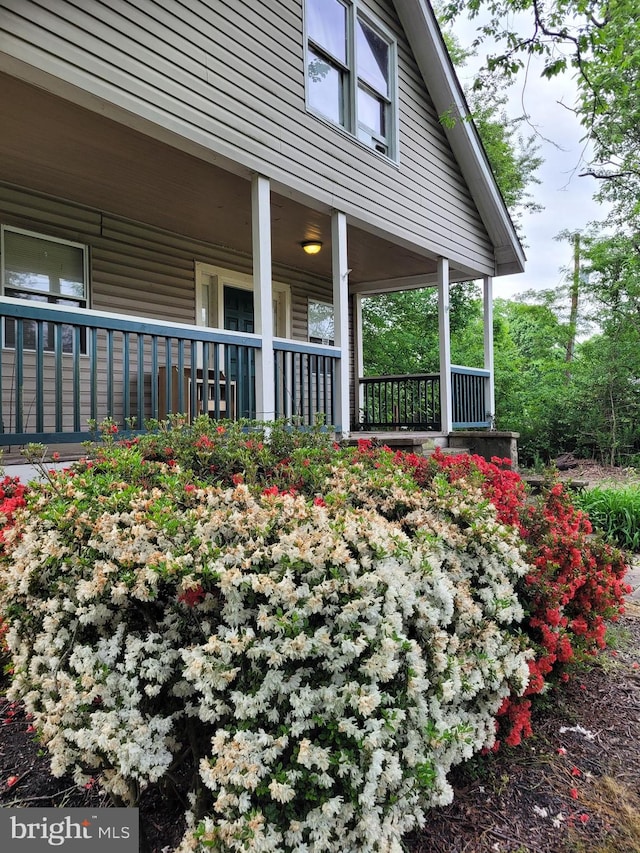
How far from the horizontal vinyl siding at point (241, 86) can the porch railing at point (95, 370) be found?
151 centimetres

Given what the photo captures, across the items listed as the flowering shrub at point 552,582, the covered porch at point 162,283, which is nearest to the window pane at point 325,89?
the covered porch at point 162,283

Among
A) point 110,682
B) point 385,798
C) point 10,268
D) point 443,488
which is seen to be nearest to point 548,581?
point 443,488

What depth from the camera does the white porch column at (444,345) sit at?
762 centimetres

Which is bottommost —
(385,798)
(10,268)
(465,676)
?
(385,798)

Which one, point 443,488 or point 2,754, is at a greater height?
point 443,488

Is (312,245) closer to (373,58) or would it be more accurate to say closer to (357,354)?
(373,58)

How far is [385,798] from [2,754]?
1.47m

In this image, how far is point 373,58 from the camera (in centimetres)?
676

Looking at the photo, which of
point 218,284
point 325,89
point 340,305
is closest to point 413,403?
point 340,305

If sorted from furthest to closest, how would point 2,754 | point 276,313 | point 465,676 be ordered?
point 276,313, point 2,754, point 465,676

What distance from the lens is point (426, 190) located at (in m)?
7.36

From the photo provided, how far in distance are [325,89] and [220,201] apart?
1.70 m

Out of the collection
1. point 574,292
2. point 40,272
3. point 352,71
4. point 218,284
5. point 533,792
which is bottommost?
point 533,792

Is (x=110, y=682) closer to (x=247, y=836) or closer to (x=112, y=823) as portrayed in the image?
(x=112, y=823)
